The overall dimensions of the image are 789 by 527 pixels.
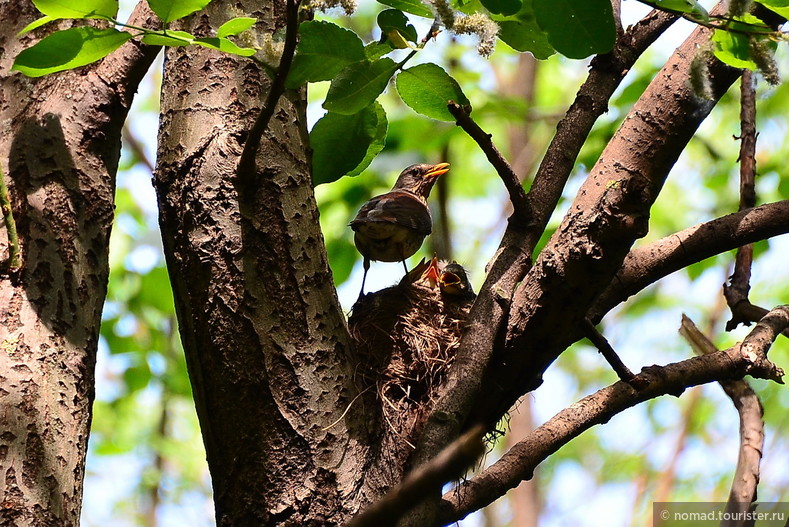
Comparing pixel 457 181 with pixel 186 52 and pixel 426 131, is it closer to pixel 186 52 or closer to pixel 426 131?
pixel 426 131

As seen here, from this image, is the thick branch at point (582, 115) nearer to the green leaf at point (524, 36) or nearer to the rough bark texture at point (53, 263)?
the green leaf at point (524, 36)

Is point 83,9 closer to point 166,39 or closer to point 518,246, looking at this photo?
point 166,39

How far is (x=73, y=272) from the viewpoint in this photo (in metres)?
2.21

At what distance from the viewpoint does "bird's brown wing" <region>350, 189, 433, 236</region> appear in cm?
388

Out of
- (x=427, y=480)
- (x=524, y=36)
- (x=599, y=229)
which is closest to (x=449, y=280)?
(x=599, y=229)

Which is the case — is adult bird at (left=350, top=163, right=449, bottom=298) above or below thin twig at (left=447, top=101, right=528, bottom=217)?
above

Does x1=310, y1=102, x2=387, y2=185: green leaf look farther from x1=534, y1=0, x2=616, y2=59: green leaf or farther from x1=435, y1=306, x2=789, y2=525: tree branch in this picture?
x1=435, y1=306, x2=789, y2=525: tree branch

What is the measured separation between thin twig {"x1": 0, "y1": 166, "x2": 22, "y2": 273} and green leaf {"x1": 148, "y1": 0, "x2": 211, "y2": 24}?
1.00 m

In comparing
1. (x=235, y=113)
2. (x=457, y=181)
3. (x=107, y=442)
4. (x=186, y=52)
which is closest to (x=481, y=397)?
(x=235, y=113)

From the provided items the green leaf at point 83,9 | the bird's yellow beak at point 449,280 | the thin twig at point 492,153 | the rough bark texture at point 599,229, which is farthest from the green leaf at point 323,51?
the bird's yellow beak at point 449,280

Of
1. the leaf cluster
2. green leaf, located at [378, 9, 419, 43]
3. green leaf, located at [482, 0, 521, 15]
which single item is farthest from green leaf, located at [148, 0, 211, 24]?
green leaf, located at [482, 0, 521, 15]

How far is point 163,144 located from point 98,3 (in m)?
0.89

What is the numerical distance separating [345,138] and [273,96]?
49 cm

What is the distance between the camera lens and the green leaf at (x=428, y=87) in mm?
1811
